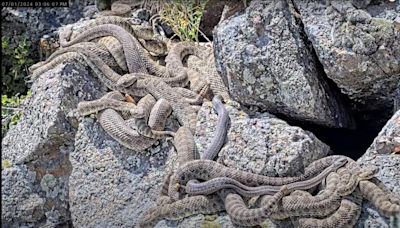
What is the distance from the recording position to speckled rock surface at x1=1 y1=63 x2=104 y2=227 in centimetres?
596

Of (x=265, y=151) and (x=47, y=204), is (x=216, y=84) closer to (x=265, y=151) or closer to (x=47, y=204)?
(x=265, y=151)

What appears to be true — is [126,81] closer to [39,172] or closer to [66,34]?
[39,172]

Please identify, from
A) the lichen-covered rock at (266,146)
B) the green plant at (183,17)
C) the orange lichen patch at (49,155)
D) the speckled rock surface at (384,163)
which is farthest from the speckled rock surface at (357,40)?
the orange lichen patch at (49,155)

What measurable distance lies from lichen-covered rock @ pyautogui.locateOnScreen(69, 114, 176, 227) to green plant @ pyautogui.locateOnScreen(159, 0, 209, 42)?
179 centimetres

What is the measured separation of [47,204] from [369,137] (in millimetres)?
3542

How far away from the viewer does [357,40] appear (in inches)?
201

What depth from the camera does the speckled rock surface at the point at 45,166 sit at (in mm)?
5961

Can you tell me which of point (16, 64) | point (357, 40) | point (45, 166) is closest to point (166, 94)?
point (45, 166)

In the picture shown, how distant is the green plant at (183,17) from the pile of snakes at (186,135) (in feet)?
0.61

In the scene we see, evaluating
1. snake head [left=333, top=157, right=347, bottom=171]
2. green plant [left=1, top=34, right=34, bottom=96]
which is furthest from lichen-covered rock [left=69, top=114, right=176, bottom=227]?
green plant [left=1, top=34, right=34, bottom=96]

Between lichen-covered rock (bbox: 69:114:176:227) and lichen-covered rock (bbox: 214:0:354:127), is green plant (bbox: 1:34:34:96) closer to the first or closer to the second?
lichen-covered rock (bbox: 69:114:176:227)

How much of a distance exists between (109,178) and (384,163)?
263 centimetres

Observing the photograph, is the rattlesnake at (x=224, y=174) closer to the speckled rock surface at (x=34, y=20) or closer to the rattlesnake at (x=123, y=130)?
the rattlesnake at (x=123, y=130)

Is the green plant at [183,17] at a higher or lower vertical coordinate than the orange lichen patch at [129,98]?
higher
